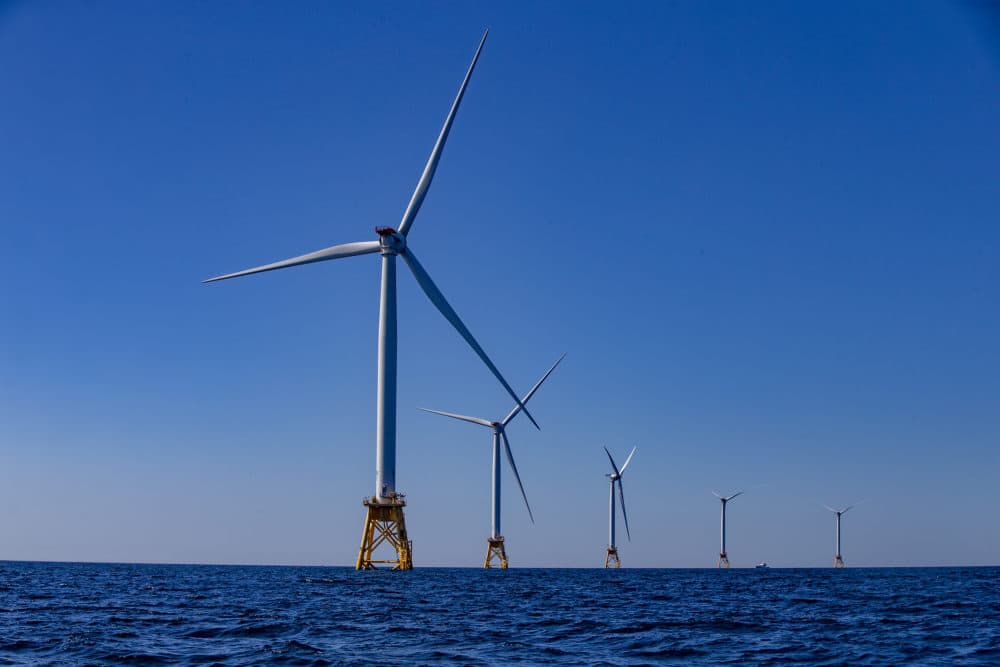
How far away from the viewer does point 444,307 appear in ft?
258

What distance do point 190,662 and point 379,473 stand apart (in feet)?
188

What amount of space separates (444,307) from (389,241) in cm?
1073

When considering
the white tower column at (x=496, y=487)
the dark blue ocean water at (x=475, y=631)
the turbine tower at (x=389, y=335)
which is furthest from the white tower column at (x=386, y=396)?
the white tower column at (x=496, y=487)

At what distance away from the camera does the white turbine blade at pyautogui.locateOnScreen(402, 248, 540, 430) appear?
74.7 m

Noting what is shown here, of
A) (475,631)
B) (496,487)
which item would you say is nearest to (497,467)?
(496,487)

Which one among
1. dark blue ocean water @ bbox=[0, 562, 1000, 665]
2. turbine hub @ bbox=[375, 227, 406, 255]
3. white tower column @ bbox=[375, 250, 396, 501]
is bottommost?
dark blue ocean water @ bbox=[0, 562, 1000, 665]

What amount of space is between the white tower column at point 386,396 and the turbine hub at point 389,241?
326cm

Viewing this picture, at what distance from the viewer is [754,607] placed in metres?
48.8

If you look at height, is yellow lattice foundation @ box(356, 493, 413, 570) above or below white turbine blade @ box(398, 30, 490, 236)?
below

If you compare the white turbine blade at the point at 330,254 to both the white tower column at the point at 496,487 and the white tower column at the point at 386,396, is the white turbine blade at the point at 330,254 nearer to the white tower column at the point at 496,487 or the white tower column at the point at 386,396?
the white tower column at the point at 386,396

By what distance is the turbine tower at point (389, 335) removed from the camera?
80.4 metres

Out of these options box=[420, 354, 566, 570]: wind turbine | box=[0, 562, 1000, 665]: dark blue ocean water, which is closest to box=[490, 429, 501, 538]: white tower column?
box=[420, 354, 566, 570]: wind turbine

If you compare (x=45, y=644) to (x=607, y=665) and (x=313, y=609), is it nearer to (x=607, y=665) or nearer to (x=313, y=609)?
(x=313, y=609)

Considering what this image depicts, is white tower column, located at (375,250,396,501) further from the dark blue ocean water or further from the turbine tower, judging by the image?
the dark blue ocean water
